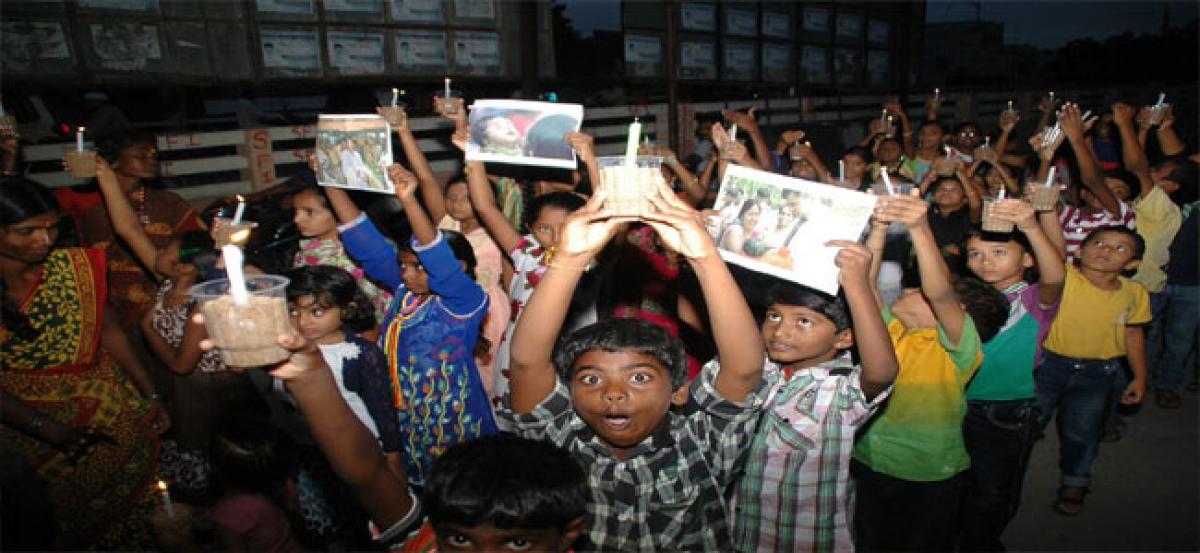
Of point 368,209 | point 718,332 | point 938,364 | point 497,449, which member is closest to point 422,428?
point 497,449

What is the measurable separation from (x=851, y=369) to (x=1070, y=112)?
3771 mm

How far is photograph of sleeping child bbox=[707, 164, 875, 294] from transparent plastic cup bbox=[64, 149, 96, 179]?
3.27 meters

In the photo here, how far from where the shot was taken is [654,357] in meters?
2.09

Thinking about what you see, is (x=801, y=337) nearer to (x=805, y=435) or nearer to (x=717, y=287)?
(x=805, y=435)

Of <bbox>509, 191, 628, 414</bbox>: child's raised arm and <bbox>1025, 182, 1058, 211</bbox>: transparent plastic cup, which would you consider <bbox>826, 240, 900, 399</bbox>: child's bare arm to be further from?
<bbox>1025, 182, 1058, 211</bbox>: transparent plastic cup

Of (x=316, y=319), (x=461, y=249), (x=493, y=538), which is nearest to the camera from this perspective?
(x=493, y=538)

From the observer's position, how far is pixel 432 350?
10.1ft

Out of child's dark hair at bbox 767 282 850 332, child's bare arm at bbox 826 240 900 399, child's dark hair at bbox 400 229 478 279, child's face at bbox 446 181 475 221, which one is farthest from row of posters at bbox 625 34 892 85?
child's bare arm at bbox 826 240 900 399

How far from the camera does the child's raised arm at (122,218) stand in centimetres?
361

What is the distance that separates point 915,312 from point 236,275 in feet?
8.61

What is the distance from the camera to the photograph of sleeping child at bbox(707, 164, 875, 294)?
2404mm

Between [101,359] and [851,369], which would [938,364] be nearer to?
[851,369]

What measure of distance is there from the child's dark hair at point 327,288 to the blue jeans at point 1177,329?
6078mm

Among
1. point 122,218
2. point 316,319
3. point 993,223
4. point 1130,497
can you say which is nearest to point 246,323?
point 316,319
